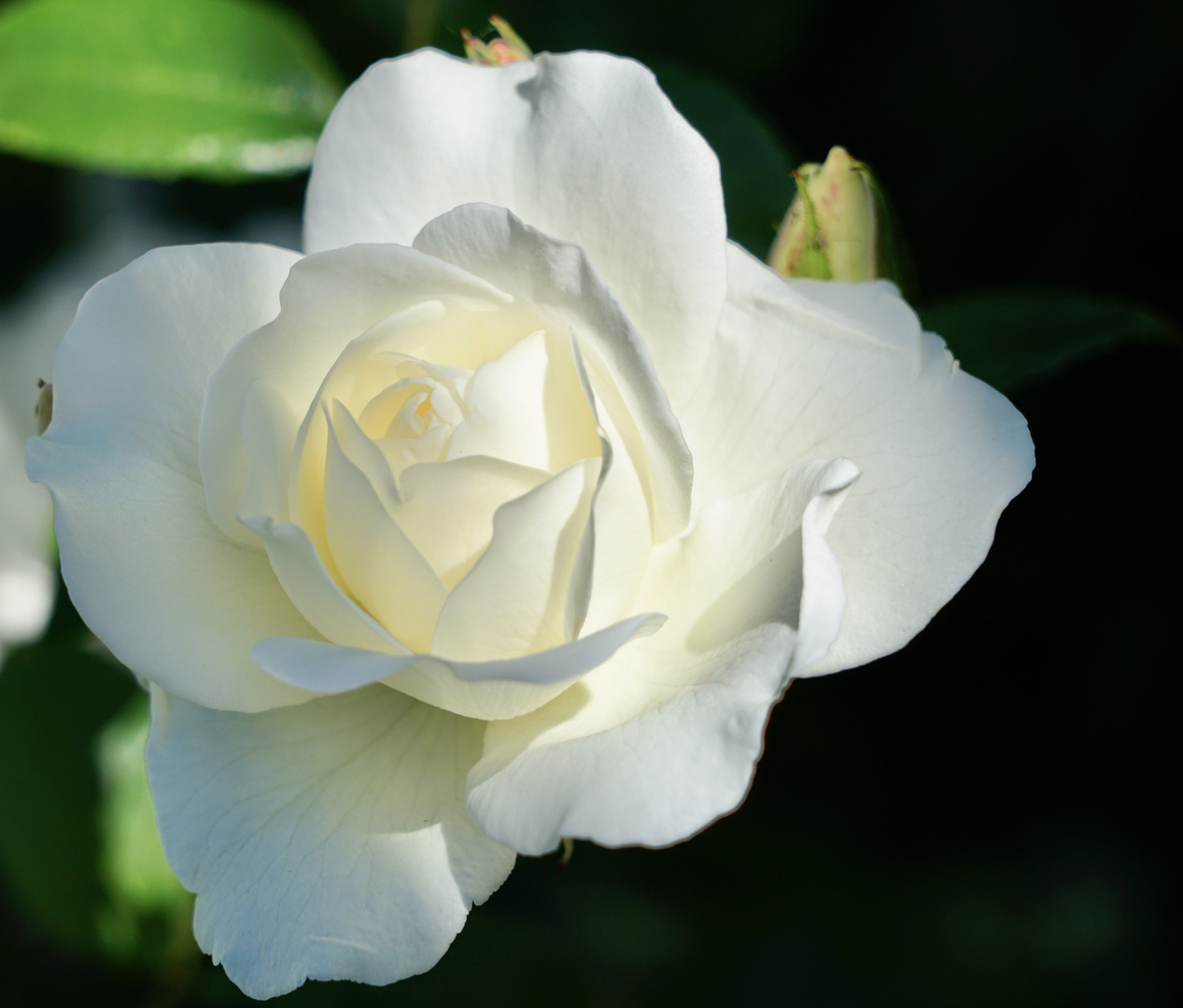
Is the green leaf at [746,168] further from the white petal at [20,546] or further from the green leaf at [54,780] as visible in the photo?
the white petal at [20,546]

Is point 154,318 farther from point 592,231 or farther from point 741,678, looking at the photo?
point 741,678

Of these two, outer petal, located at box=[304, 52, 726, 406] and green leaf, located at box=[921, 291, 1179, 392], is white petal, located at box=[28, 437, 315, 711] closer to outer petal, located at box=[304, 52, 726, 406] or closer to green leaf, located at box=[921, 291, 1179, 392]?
outer petal, located at box=[304, 52, 726, 406]

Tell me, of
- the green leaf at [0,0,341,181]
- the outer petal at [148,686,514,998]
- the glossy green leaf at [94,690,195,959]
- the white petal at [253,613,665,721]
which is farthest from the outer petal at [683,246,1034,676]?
the glossy green leaf at [94,690,195,959]

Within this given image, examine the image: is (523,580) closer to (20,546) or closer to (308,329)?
(308,329)

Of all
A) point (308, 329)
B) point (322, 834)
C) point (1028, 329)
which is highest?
point (308, 329)

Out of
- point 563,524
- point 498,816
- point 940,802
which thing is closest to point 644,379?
point 563,524

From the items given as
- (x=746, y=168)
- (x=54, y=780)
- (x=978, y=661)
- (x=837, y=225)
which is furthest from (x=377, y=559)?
(x=978, y=661)
